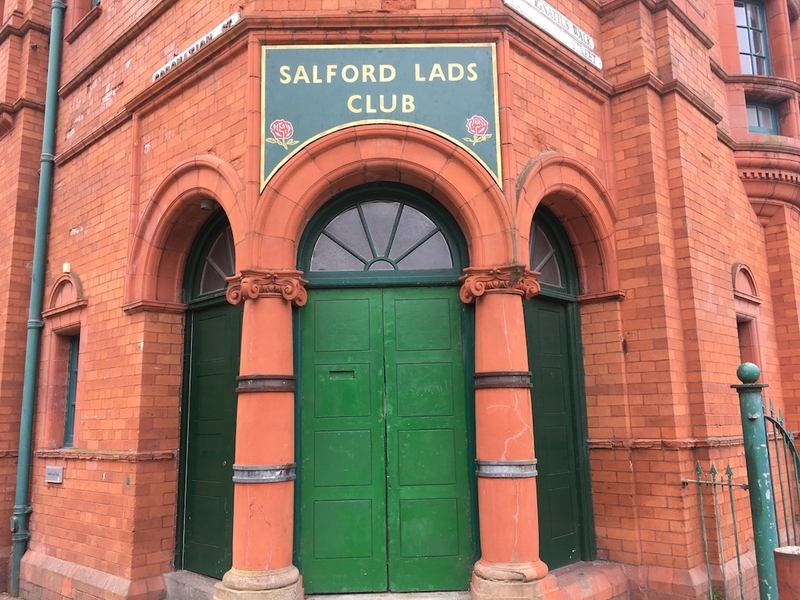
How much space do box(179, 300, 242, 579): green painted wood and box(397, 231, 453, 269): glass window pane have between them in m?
1.74

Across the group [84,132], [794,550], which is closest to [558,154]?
[794,550]

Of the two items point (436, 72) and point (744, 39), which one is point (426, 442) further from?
point (744, 39)

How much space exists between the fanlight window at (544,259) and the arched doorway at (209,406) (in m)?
2.98

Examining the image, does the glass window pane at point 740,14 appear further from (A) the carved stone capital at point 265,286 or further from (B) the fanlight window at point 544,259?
(A) the carved stone capital at point 265,286

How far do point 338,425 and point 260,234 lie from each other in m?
1.74

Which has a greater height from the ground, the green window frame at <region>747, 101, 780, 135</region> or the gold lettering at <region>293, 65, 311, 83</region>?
the green window frame at <region>747, 101, 780, 135</region>

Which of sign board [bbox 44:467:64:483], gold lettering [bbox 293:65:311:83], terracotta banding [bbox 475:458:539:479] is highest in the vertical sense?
gold lettering [bbox 293:65:311:83]

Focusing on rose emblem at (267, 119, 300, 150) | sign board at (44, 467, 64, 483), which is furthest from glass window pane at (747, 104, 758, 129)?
sign board at (44, 467, 64, 483)

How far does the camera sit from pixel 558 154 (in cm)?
609

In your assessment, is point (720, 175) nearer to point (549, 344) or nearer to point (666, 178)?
point (666, 178)

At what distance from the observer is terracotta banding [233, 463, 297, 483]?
16.6 ft

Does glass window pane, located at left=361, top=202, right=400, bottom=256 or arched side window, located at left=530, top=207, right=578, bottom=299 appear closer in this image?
glass window pane, located at left=361, top=202, right=400, bottom=256

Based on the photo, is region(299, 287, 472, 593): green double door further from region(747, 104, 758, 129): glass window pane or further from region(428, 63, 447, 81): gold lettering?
region(747, 104, 758, 129): glass window pane

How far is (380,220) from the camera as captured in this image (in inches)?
236
